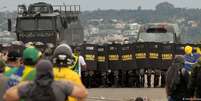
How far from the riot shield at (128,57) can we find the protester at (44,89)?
70.9 ft

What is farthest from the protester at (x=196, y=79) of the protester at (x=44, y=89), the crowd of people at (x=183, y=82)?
the protester at (x=44, y=89)

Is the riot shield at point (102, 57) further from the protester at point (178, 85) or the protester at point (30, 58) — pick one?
the protester at point (30, 58)

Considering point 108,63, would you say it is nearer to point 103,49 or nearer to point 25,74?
point 103,49

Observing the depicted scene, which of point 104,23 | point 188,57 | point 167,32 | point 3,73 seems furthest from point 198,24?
point 3,73

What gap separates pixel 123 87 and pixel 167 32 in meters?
8.98

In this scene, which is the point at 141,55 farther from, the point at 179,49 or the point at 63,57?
the point at 63,57

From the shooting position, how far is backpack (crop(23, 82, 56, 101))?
7.17m

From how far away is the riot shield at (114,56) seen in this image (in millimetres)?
29328

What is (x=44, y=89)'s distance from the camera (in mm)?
7172

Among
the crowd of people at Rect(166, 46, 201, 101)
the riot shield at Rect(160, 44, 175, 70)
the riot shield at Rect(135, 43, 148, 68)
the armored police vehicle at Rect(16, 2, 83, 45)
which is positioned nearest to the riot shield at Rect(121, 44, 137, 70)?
the riot shield at Rect(135, 43, 148, 68)

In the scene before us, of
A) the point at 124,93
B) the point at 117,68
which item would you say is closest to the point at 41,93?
Result: the point at 124,93

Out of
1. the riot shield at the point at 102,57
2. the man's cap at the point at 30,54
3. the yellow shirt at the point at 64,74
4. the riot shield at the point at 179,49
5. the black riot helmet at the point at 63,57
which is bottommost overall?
the riot shield at the point at 102,57

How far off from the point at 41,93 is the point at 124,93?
18.6 meters

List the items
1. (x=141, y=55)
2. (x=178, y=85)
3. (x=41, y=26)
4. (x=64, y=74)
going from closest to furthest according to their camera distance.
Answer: (x=64, y=74) → (x=178, y=85) → (x=141, y=55) → (x=41, y=26)
